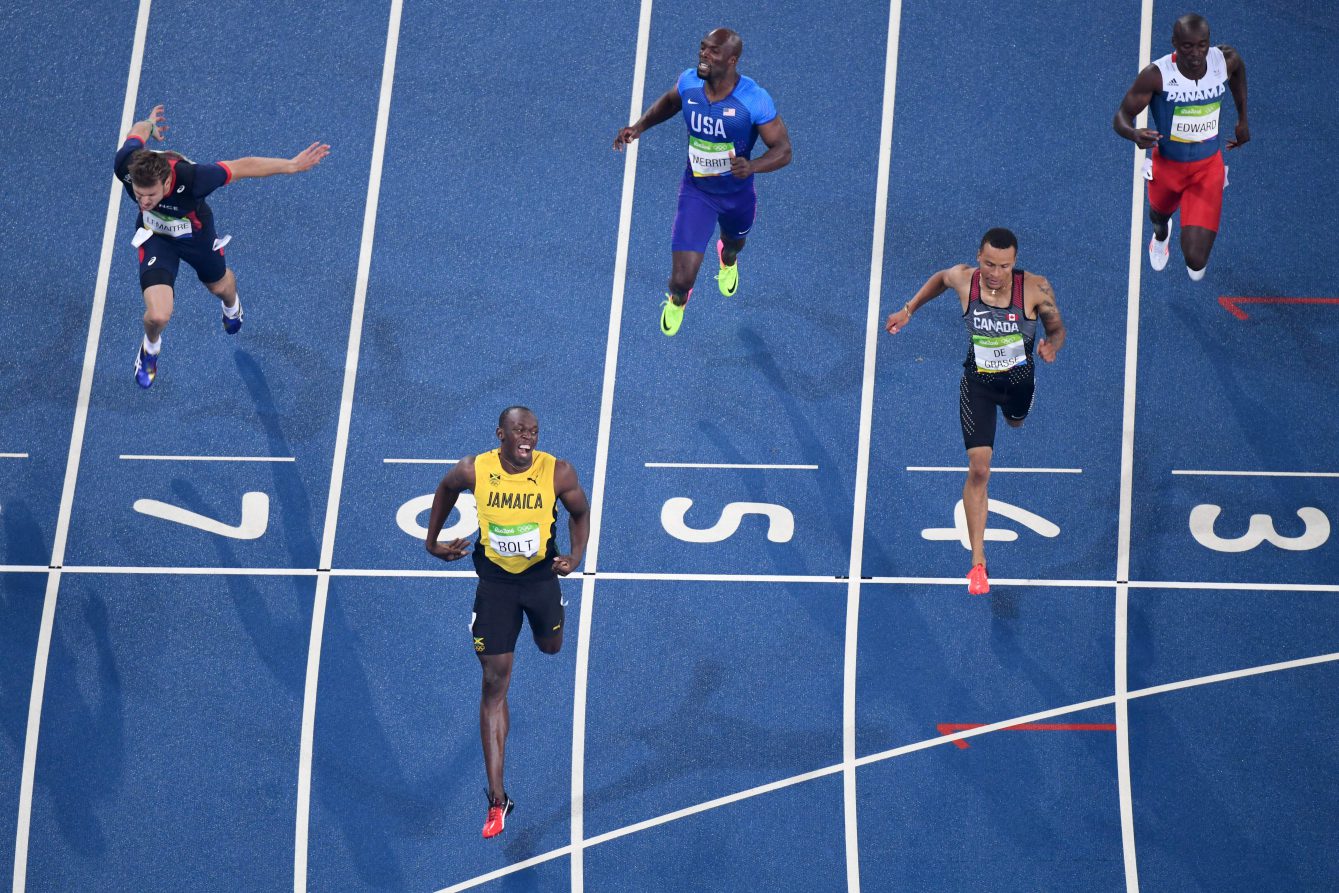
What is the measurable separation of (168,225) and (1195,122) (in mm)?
5811

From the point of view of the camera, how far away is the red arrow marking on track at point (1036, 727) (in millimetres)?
8633

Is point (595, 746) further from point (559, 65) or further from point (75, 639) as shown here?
point (559, 65)

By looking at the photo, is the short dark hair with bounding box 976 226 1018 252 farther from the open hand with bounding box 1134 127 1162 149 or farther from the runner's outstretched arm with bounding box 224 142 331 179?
the runner's outstretched arm with bounding box 224 142 331 179

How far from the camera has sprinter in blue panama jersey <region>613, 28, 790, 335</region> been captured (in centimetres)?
835

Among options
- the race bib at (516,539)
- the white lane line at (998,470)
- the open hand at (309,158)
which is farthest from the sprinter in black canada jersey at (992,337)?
the open hand at (309,158)

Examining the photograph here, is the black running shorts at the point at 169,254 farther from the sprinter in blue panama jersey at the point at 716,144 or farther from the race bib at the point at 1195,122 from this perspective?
the race bib at the point at 1195,122

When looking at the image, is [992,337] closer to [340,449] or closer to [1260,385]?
[1260,385]

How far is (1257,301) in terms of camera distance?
31.3 ft

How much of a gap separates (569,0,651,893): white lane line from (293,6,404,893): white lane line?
1.48 meters

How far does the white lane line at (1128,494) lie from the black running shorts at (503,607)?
3320 millimetres

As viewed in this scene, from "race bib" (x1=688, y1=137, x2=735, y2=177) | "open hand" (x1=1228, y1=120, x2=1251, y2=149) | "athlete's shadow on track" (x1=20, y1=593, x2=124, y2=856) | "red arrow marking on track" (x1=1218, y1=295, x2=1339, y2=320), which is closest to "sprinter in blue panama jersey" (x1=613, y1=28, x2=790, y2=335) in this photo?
"race bib" (x1=688, y1=137, x2=735, y2=177)

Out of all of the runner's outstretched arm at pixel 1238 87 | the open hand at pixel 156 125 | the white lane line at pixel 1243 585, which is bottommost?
the white lane line at pixel 1243 585

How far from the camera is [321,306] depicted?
9.68m

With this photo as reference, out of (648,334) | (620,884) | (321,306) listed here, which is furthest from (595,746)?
(321,306)
